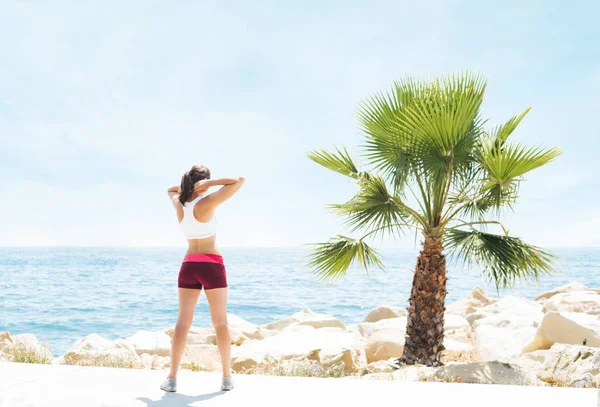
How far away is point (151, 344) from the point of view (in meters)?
11.9

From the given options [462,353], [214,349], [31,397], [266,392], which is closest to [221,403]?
[266,392]

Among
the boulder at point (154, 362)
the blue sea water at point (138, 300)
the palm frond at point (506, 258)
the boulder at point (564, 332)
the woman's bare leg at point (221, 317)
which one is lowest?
the blue sea water at point (138, 300)

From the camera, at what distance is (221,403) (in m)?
4.34

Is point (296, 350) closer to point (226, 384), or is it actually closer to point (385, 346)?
point (385, 346)

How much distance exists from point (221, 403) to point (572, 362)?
4.64m

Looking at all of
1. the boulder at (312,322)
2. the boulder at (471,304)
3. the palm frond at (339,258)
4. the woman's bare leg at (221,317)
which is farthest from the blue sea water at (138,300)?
the woman's bare leg at (221,317)

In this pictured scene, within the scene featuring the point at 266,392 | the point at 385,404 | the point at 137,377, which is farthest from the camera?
the point at 137,377

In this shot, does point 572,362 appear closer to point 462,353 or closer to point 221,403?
point 462,353

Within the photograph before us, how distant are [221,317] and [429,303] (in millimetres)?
4161

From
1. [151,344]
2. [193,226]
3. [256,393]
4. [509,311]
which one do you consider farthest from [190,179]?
[509,311]

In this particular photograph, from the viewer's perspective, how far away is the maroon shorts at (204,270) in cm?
457

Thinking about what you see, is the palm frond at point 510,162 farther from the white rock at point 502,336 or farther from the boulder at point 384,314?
the boulder at point 384,314

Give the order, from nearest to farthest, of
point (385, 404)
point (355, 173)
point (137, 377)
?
point (385, 404), point (137, 377), point (355, 173)

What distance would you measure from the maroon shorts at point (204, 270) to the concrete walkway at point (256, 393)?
0.88 m
